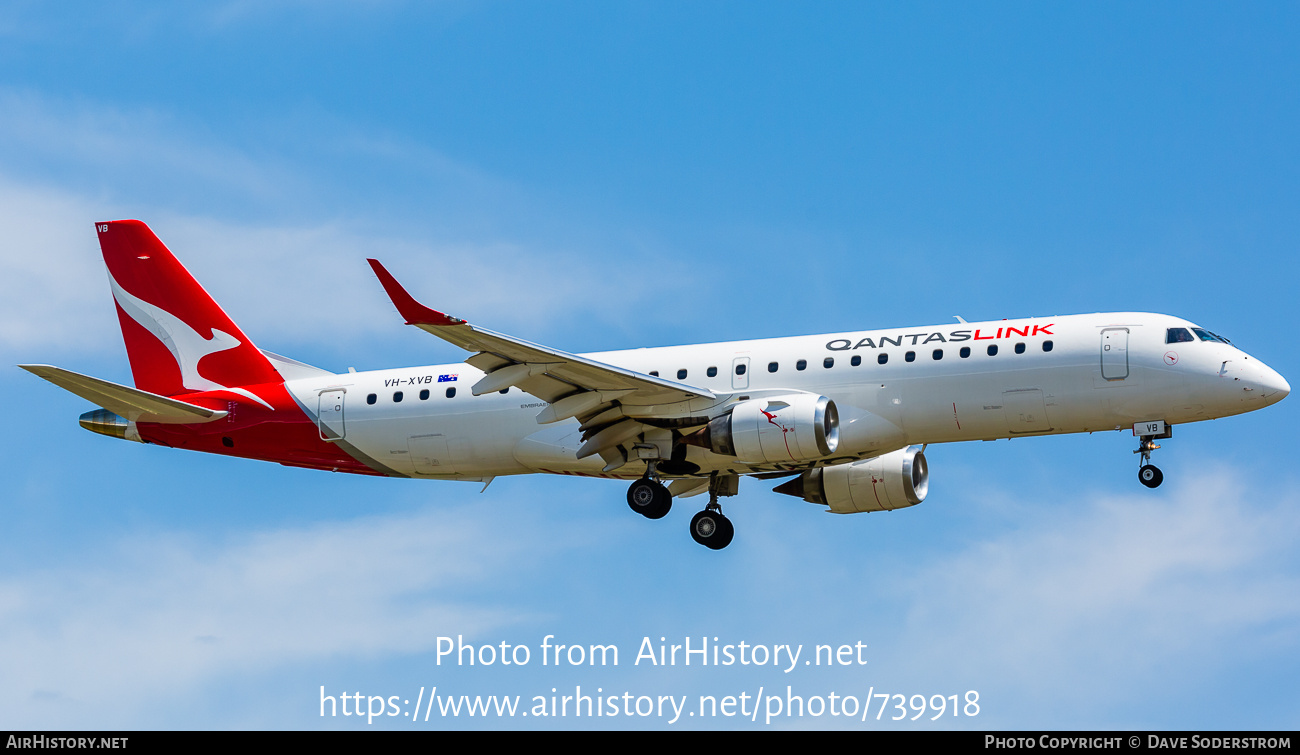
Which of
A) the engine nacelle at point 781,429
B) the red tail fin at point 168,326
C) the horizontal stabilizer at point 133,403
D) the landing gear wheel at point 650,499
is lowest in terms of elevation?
the landing gear wheel at point 650,499

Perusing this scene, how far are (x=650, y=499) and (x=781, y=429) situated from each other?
3809 mm

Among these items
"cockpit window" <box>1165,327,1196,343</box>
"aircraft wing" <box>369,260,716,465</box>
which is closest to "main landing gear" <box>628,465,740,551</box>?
"aircraft wing" <box>369,260,716,465</box>

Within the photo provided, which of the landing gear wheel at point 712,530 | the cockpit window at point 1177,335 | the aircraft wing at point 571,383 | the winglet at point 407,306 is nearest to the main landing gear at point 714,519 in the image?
the landing gear wheel at point 712,530

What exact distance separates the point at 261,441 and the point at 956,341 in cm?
1746

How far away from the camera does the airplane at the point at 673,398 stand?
106 feet

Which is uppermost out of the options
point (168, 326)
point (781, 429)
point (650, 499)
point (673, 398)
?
point (168, 326)

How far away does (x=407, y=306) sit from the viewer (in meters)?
29.6

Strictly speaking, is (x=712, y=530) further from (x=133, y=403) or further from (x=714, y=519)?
(x=133, y=403)

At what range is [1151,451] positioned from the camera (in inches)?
1283

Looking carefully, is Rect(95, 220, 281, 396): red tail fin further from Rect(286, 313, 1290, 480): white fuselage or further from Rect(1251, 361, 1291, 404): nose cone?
Rect(1251, 361, 1291, 404): nose cone

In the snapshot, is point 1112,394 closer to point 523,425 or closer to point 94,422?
point 523,425

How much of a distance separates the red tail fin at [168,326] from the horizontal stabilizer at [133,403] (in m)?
1.44

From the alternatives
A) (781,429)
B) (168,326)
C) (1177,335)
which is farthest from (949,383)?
(168,326)

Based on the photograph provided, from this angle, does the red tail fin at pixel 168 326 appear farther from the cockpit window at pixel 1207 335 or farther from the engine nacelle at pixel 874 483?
the cockpit window at pixel 1207 335
